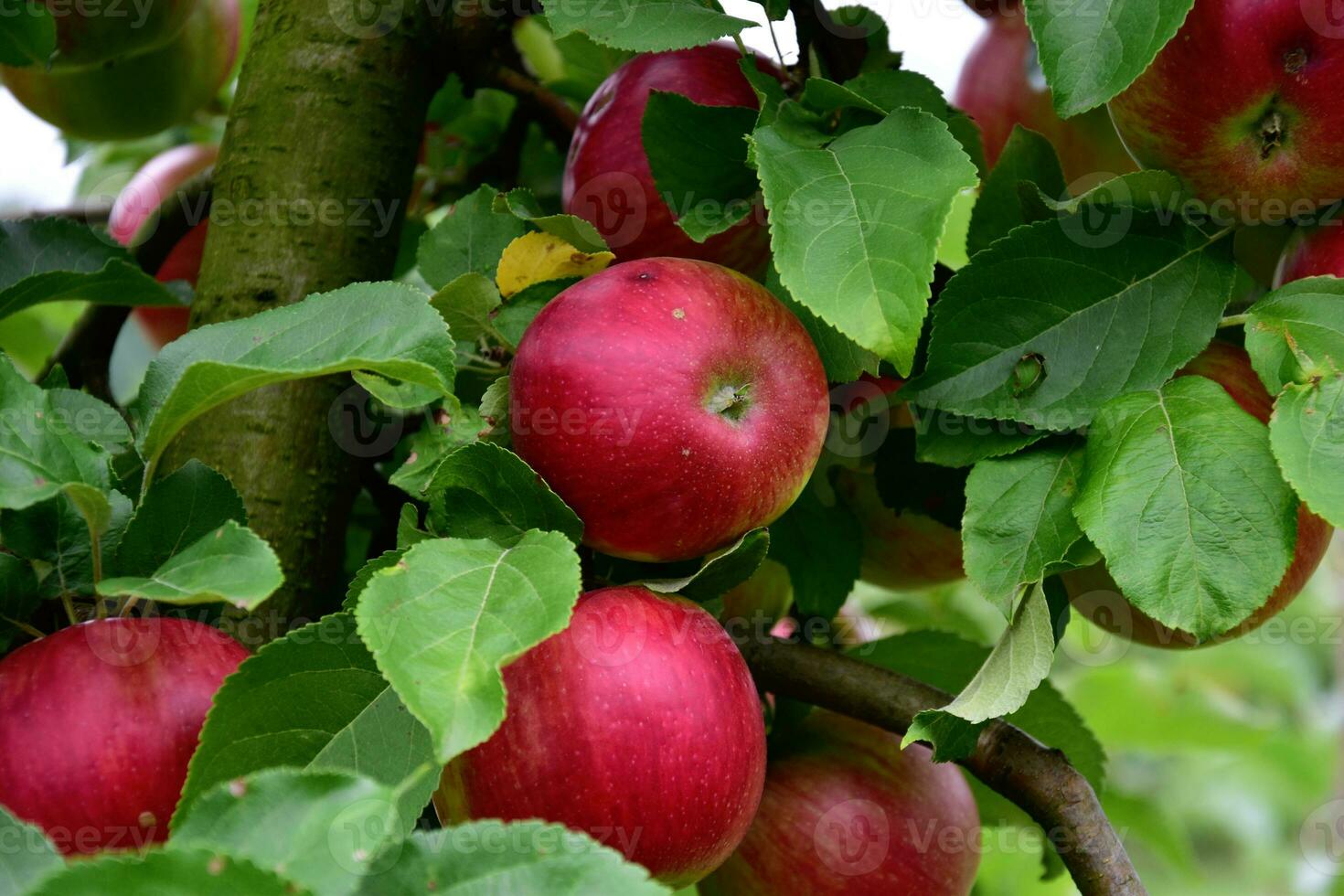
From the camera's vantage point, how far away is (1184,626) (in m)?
0.57

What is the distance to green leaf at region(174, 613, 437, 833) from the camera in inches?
20.4

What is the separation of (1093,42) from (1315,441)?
21 centimetres

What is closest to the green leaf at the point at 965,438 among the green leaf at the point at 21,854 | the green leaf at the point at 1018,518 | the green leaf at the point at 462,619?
the green leaf at the point at 1018,518

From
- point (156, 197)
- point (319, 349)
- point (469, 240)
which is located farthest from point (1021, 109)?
point (156, 197)

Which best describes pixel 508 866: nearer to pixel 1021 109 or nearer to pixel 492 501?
pixel 492 501

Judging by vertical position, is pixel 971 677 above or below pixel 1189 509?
below

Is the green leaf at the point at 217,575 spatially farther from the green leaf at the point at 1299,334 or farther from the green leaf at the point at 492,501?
the green leaf at the point at 1299,334

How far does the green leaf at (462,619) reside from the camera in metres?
0.46

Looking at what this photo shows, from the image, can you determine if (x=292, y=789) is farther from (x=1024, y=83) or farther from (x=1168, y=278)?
(x=1024, y=83)

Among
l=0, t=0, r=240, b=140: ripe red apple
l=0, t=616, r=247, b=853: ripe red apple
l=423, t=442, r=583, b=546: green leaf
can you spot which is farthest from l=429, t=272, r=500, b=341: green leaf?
l=0, t=0, r=240, b=140: ripe red apple

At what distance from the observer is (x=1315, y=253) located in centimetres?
68

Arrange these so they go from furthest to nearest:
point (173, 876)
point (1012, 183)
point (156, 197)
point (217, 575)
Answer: point (156, 197)
point (1012, 183)
point (217, 575)
point (173, 876)

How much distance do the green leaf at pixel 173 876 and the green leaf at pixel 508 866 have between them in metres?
0.06

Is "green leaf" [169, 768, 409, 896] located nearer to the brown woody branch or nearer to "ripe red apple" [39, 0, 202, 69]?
the brown woody branch
